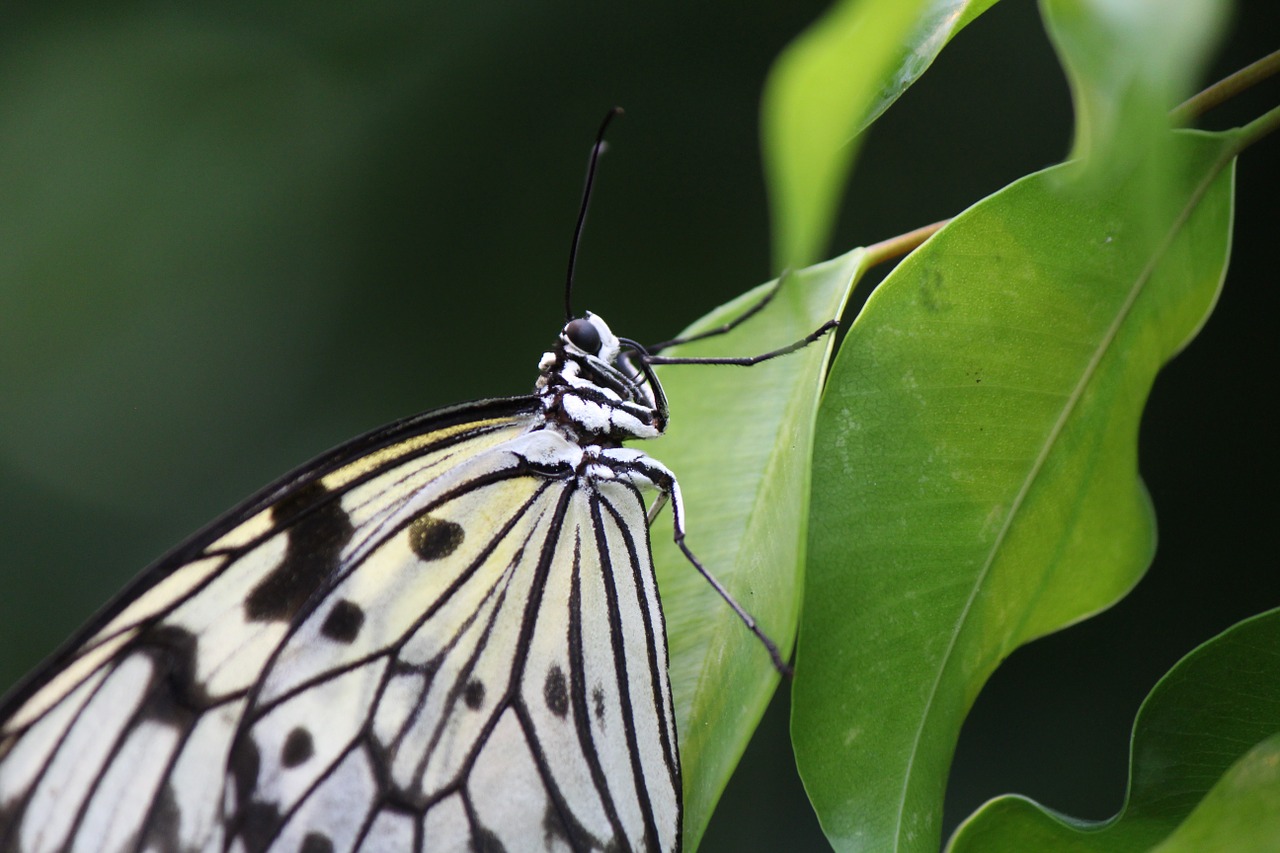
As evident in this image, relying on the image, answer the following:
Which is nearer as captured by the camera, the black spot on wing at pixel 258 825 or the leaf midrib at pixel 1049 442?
Answer: the leaf midrib at pixel 1049 442

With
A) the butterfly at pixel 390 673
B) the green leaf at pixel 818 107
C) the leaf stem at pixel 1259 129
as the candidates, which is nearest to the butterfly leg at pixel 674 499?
the butterfly at pixel 390 673

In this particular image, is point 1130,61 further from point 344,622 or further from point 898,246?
point 344,622

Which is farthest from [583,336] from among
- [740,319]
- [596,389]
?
[740,319]

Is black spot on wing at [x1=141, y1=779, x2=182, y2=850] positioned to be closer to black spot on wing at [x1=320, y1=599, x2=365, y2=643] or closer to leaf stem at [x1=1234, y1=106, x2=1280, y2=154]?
black spot on wing at [x1=320, y1=599, x2=365, y2=643]

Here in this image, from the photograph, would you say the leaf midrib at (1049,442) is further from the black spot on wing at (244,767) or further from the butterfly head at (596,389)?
the black spot on wing at (244,767)

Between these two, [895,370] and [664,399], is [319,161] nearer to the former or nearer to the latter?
[664,399]

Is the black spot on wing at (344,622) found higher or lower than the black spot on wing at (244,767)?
higher
